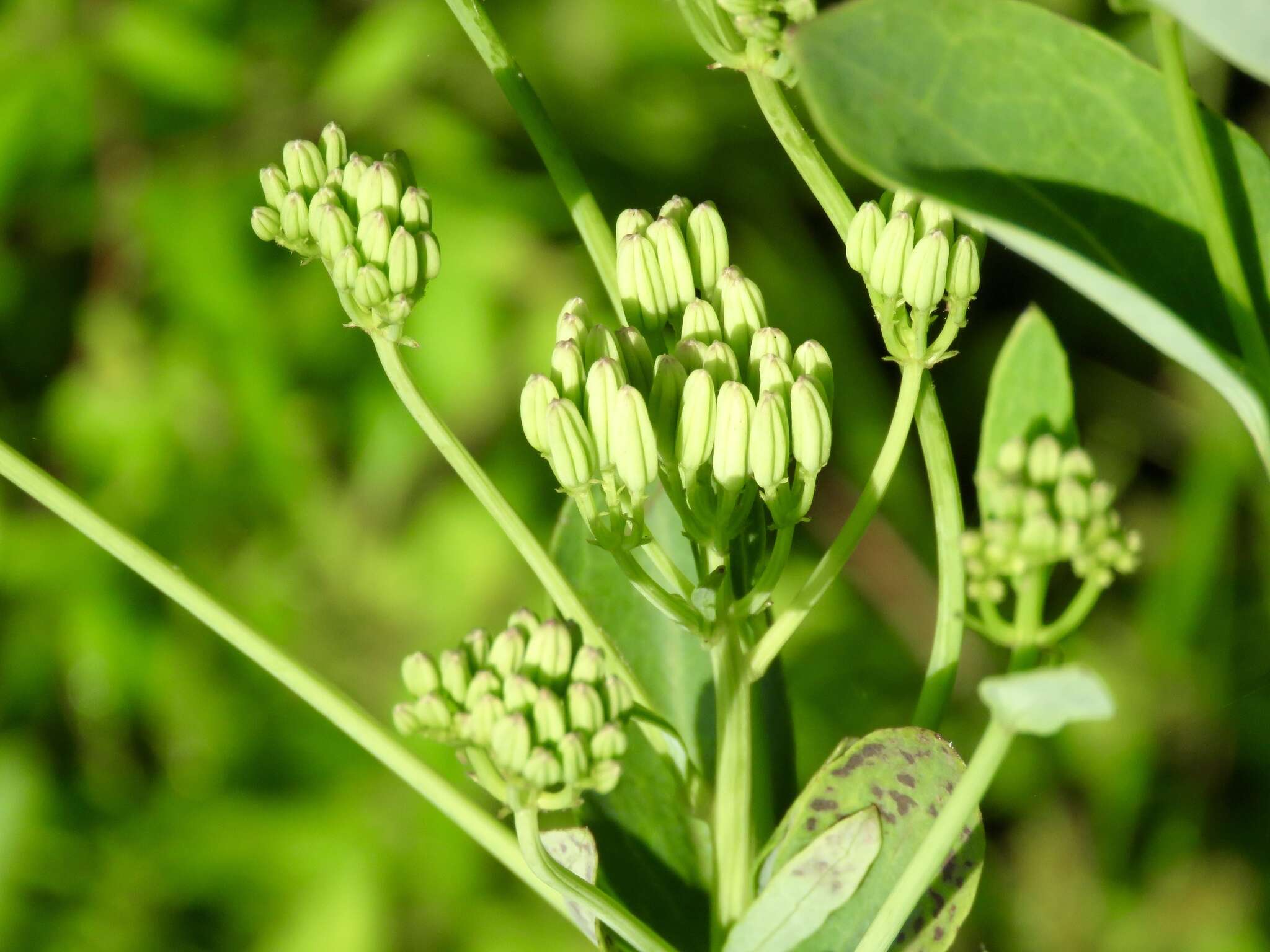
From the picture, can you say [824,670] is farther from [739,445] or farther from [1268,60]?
[1268,60]

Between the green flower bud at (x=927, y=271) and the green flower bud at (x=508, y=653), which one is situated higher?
the green flower bud at (x=927, y=271)

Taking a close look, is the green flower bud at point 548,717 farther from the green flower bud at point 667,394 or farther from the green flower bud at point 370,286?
the green flower bud at point 370,286

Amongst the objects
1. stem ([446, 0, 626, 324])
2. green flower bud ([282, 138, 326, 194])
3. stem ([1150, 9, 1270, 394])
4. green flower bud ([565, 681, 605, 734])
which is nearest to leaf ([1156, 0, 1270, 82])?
stem ([1150, 9, 1270, 394])

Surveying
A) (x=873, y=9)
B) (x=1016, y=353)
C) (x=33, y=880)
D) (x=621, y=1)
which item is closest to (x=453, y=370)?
(x=621, y=1)

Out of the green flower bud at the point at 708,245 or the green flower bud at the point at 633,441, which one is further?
the green flower bud at the point at 708,245

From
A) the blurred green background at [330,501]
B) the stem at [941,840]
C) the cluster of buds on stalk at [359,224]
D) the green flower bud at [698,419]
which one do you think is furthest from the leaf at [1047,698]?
the blurred green background at [330,501]

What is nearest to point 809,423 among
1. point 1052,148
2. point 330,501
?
point 1052,148

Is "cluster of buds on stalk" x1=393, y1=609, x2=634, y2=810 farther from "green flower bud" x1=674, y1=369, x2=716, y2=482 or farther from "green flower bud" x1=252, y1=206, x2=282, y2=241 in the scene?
"green flower bud" x1=252, y1=206, x2=282, y2=241

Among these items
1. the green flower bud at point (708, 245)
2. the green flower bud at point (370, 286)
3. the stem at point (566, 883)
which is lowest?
the stem at point (566, 883)
